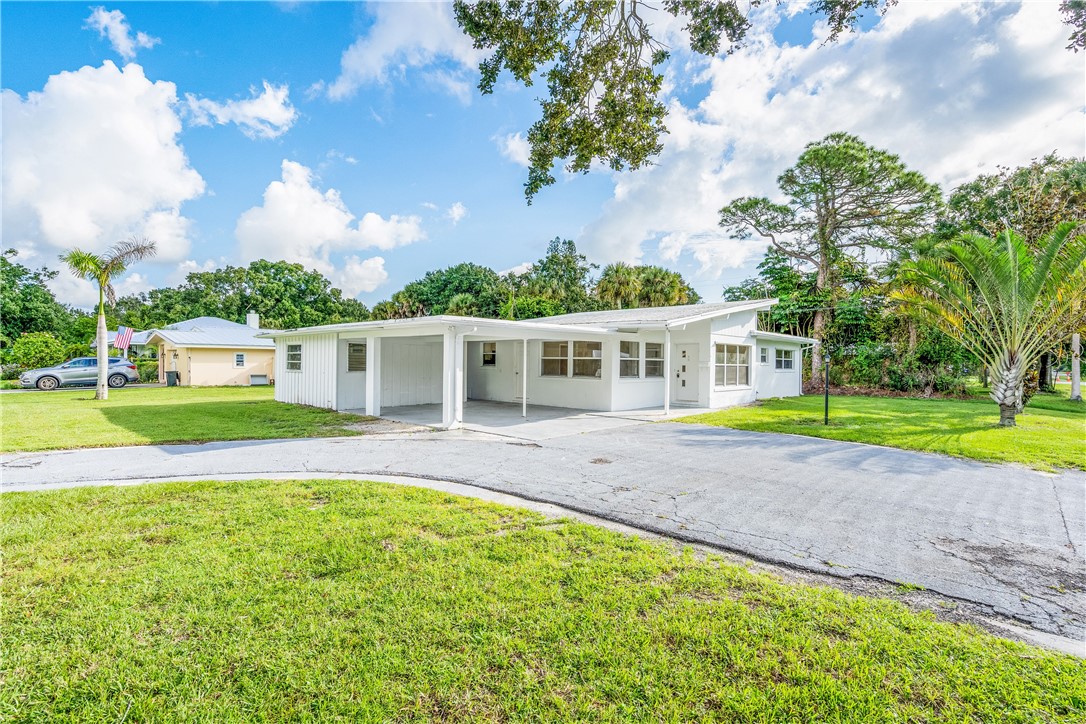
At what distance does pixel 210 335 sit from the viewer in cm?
2369

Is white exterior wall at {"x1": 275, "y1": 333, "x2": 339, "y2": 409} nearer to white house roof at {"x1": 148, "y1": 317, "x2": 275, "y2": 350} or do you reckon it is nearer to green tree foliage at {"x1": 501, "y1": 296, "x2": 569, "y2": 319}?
white house roof at {"x1": 148, "y1": 317, "x2": 275, "y2": 350}

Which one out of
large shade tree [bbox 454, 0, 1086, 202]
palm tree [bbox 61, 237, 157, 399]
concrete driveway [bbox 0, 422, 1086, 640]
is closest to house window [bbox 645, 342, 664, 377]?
concrete driveway [bbox 0, 422, 1086, 640]

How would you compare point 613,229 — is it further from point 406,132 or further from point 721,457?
point 721,457

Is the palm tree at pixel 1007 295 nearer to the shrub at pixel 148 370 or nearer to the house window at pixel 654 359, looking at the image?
the house window at pixel 654 359

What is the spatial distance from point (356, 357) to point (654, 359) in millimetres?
8627

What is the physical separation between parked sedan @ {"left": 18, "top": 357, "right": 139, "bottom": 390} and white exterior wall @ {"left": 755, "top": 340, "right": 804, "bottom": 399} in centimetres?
2656

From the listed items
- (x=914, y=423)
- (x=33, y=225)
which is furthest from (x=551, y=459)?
(x=33, y=225)

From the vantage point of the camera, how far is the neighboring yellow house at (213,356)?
22.5 m

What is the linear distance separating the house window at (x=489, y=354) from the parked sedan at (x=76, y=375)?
17.5 m

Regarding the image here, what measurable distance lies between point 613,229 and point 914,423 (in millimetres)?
12204

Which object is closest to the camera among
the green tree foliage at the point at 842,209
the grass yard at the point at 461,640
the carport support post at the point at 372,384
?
the grass yard at the point at 461,640

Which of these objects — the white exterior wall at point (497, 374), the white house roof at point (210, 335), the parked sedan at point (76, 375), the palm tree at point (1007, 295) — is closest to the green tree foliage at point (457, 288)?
the white house roof at point (210, 335)

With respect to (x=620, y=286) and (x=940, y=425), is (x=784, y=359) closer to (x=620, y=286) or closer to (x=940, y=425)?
(x=940, y=425)

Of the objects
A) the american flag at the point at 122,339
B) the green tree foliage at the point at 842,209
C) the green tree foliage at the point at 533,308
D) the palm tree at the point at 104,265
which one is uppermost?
the green tree foliage at the point at 842,209
